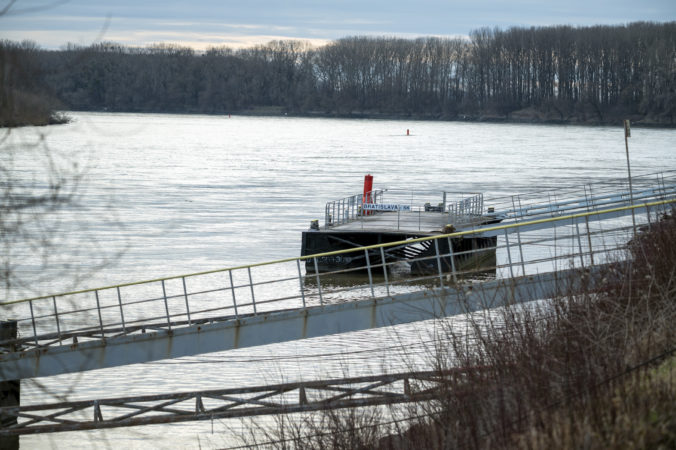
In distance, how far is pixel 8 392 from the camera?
1425 cm

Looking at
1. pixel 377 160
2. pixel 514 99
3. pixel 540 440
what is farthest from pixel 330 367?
pixel 514 99

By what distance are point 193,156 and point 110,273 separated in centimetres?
6332

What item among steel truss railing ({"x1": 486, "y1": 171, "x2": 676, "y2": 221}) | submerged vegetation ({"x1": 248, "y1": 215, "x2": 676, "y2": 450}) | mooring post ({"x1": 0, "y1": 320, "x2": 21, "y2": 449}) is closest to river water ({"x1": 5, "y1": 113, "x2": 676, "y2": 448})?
mooring post ({"x1": 0, "y1": 320, "x2": 21, "y2": 449})

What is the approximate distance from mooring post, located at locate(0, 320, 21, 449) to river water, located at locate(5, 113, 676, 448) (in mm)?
379

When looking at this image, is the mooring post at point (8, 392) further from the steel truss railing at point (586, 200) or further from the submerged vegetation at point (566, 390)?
the steel truss railing at point (586, 200)

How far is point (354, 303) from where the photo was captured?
1405 cm

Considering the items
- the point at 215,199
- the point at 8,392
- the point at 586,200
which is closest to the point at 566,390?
the point at 8,392

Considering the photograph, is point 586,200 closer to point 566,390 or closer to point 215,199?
point 566,390

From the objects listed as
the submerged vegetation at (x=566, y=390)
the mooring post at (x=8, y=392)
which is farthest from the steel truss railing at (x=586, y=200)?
the mooring post at (x=8, y=392)

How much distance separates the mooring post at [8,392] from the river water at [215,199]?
0.38 metres

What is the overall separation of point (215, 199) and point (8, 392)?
3866 centimetres

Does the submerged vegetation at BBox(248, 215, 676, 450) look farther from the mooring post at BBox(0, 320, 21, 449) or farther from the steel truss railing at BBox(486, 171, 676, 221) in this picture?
the mooring post at BBox(0, 320, 21, 449)

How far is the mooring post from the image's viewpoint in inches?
541

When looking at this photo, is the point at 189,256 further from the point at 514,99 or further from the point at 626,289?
the point at 514,99
